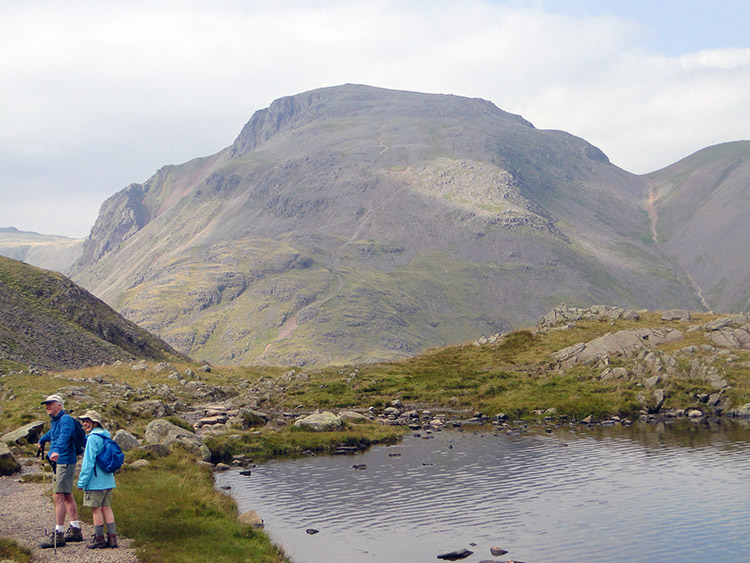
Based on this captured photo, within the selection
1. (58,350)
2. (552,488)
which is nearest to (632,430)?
(552,488)

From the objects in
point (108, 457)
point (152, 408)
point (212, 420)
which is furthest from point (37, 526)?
point (152, 408)

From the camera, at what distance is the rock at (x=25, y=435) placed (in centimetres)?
4034

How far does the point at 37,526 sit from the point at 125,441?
19.1 metres

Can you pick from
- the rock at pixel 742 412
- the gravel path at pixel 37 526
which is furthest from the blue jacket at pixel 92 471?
the rock at pixel 742 412

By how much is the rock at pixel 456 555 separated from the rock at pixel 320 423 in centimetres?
3152

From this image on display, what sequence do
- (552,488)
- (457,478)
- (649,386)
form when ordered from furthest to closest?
(649,386), (457,478), (552,488)

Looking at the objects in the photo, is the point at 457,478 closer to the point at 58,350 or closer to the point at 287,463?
the point at 287,463

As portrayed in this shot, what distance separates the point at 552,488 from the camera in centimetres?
3956

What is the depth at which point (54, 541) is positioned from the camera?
69.9 ft

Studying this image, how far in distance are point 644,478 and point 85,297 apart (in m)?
111

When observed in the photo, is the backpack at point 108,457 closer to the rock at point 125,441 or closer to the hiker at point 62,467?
the hiker at point 62,467

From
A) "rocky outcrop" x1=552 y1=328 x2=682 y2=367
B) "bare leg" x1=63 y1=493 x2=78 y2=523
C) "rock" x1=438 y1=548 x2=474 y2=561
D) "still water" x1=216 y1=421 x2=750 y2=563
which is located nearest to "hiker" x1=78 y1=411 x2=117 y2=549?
"bare leg" x1=63 y1=493 x2=78 y2=523

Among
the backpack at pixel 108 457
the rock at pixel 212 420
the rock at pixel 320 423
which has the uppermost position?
the backpack at pixel 108 457

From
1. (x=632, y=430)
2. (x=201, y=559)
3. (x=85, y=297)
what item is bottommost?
(x=632, y=430)
